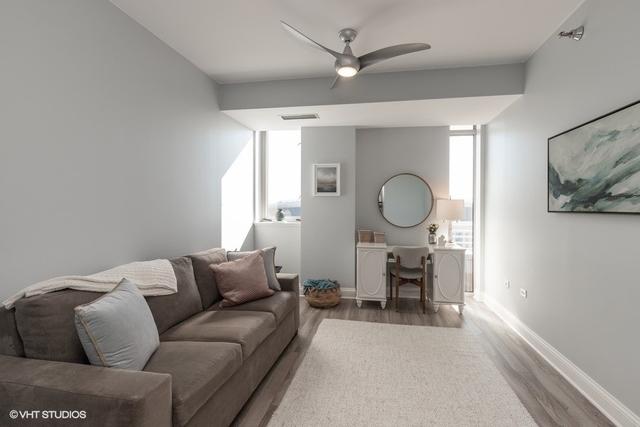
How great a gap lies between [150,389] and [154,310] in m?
0.92

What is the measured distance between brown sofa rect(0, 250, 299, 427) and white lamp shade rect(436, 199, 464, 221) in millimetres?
2806

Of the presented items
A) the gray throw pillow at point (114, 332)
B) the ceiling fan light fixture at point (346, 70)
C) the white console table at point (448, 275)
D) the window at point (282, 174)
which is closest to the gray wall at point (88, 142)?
the gray throw pillow at point (114, 332)

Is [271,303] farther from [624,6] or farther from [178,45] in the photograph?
[624,6]

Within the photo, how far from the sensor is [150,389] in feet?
3.84

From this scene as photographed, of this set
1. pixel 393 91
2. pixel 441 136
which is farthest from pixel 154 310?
pixel 441 136

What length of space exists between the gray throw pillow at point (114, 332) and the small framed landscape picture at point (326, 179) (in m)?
3.02

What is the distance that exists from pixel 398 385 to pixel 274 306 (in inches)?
43.3

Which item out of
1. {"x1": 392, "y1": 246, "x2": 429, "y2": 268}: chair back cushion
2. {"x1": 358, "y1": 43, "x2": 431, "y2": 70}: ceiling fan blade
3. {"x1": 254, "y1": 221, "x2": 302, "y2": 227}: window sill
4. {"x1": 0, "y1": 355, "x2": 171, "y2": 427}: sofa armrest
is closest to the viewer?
{"x1": 0, "y1": 355, "x2": 171, "y2": 427}: sofa armrest

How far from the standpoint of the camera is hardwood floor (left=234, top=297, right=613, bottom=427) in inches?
74.2

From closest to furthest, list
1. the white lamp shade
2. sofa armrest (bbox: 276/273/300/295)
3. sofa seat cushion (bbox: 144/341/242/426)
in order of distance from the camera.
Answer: sofa seat cushion (bbox: 144/341/242/426) → sofa armrest (bbox: 276/273/300/295) → the white lamp shade

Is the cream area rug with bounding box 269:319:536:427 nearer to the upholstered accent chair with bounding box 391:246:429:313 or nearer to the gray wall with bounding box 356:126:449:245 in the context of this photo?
the upholstered accent chair with bounding box 391:246:429:313

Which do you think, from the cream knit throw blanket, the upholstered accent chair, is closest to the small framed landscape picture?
the upholstered accent chair

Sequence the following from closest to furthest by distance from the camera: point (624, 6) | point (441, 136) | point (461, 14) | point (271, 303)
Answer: point (624, 6), point (461, 14), point (271, 303), point (441, 136)

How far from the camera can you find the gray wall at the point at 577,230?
5.82 ft
